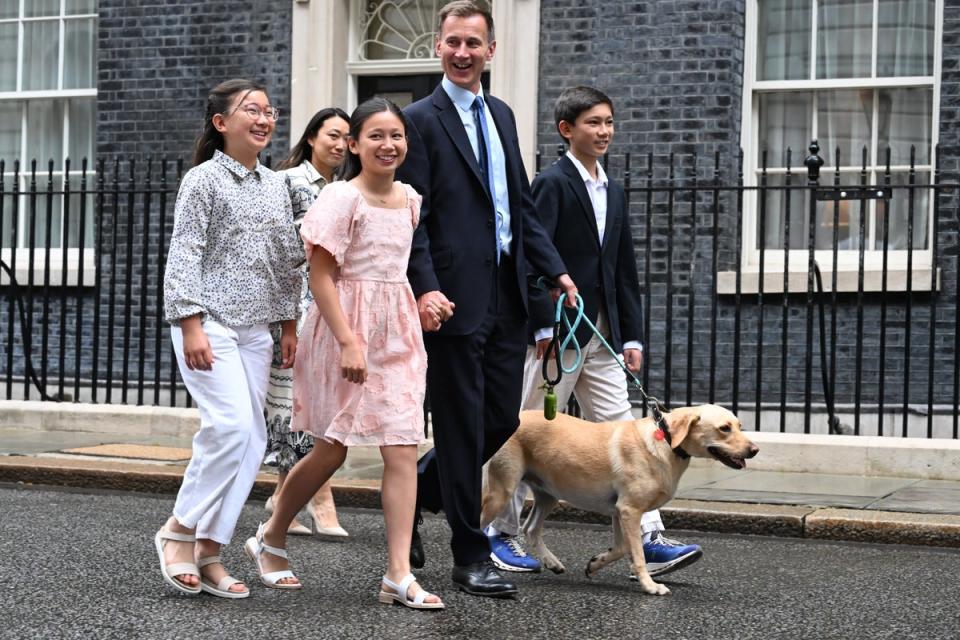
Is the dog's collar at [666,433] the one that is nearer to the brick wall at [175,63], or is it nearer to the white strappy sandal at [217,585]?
the white strappy sandal at [217,585]

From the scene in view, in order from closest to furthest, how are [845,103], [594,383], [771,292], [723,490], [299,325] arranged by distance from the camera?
1. [594,383]
2. [299,325]
3. [723,490]
4. [771,292]
5. [845,103]

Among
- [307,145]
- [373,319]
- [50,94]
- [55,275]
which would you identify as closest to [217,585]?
[373,319]

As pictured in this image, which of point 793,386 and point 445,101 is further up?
point 445,101

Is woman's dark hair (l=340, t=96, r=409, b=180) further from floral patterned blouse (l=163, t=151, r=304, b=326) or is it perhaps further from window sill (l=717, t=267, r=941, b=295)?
window sill (l=717, t=267, r=941, b=295)

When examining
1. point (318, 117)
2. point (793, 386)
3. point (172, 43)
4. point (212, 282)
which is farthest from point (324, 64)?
point (212, 282)

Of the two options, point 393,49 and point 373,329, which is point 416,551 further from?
point 393,49

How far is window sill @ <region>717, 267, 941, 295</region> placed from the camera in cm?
1016

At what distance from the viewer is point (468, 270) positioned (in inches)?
205

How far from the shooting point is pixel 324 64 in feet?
39.3

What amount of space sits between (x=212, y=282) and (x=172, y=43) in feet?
25.4

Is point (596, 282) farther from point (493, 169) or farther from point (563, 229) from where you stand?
point (493, 169)

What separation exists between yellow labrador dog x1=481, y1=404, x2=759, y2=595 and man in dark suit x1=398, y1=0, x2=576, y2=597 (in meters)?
0.26

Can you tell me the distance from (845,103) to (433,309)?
6.67m

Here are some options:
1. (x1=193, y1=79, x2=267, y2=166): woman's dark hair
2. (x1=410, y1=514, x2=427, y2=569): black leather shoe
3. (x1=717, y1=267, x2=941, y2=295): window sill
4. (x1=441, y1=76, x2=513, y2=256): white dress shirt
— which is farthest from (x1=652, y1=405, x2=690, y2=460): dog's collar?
(x1=717, y1=267, x2=941, y2=295): window sill
